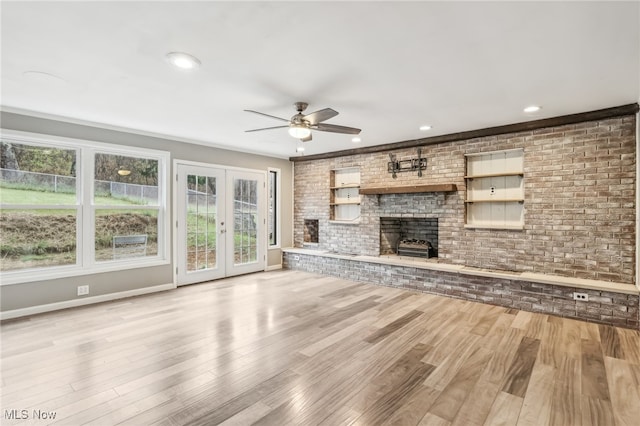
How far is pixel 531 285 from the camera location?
4012 millimetres

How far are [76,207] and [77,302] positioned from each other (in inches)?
51.2

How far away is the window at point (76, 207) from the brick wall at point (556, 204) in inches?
168

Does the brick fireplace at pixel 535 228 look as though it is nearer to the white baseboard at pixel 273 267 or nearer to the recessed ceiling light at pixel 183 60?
the white baseboard at pixel 273 267

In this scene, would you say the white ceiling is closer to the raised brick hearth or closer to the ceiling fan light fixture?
the ceiling fan light fixture

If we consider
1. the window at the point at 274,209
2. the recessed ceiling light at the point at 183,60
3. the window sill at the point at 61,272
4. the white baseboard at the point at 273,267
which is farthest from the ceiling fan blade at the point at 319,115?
the white baseboard at the point at 273,267

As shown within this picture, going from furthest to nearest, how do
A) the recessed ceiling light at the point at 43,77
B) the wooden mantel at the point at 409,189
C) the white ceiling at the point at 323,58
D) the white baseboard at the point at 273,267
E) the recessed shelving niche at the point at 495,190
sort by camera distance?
the white baseboard at the point at 273,267
the wooden mantel at the point at 409,189
the recessed shelving niche at the point at 495,190
the recessed ceiling light at the point at 43,77
the white ceiling at the point at 323,58

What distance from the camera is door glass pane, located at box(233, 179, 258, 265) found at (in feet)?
20.1

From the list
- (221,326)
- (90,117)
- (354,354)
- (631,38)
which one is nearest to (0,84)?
(90,117)

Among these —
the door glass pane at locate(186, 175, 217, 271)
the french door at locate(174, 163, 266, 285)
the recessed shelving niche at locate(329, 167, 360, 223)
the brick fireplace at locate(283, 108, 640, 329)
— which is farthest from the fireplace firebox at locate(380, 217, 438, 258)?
the door glass pane at locate(186, 175, 217, 271)

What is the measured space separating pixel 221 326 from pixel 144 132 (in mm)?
3301

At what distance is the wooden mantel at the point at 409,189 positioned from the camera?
4.81m

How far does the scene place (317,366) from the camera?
8.54ft

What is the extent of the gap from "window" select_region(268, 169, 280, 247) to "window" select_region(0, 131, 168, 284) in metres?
2.35

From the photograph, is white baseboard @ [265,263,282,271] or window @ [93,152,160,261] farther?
white baseboard @ [265,263,282,271]
